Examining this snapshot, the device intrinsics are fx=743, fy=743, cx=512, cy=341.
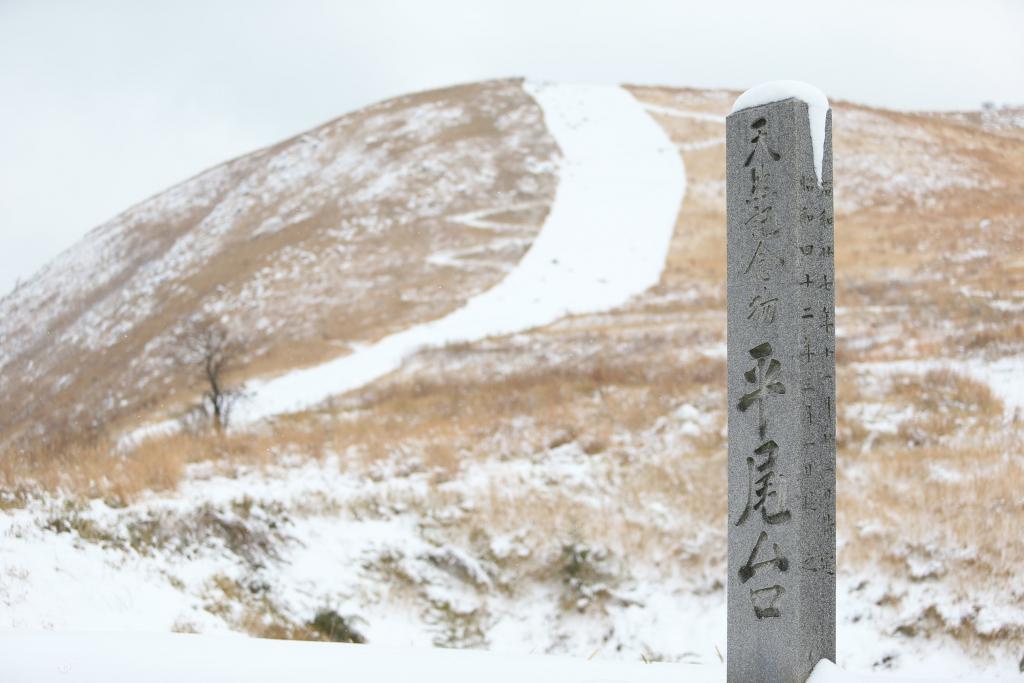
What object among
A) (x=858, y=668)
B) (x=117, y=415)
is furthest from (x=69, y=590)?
(x=117, y=415)

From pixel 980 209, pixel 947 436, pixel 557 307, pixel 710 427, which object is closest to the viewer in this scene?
pixel 947 436

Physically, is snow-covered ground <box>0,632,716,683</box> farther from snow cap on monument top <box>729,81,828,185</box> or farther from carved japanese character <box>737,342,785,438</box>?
snow cap on monument top <box>729,81,828,185</box>

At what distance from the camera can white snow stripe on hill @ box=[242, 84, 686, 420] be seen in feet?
69.6

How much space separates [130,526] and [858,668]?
6.61 m

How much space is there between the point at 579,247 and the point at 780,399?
29.2 meters

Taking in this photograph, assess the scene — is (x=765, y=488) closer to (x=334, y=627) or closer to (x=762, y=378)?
(x=762, y=378)

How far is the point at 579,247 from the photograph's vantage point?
32.7m

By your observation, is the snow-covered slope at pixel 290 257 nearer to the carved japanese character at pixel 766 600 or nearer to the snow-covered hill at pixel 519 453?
the snow-covered hill at pixel 519 453

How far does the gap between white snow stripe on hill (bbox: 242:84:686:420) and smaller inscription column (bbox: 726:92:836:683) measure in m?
13.4

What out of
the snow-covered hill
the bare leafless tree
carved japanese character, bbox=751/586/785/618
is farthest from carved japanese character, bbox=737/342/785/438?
the bare leafless tree

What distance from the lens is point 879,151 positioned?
1583 inches

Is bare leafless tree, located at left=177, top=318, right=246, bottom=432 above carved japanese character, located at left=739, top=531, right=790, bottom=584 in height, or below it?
below

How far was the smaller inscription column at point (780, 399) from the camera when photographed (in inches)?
150

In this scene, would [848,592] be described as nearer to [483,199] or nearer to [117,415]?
[117,415]
